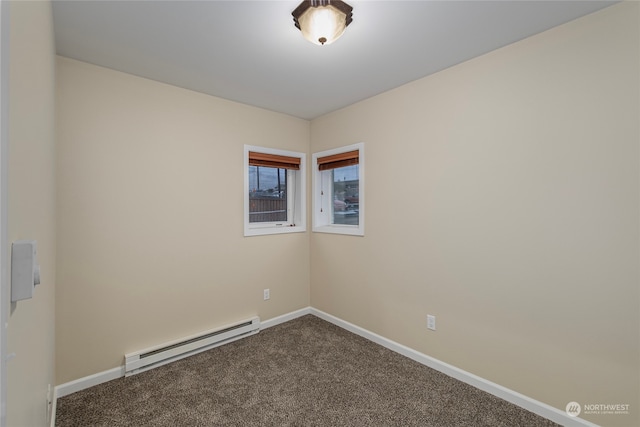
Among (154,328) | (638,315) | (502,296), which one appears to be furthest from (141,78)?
(638,315)

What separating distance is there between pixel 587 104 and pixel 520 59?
0.52 m

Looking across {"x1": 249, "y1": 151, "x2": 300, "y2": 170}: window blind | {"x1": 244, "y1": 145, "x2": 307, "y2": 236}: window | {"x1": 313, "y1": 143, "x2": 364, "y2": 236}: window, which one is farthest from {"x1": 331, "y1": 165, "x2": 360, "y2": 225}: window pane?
{"x1": 249, "y1": 151, "x2": 300, "y2": 170}: window blind

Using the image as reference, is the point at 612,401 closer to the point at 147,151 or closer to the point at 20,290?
the point at 20,290

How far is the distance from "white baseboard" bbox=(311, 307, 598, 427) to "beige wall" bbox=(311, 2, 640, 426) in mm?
45

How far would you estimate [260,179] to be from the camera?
3291 mm

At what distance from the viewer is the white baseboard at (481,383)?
5.66 ft

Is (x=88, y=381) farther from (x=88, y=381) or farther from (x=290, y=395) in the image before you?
(x=290, y=395)

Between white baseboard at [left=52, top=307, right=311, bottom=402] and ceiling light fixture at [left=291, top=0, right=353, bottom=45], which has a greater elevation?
ceiling light fixture at [left=291, top=0, right=353, bottom=45]

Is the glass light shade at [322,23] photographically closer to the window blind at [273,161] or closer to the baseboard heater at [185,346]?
the window blind at [273,161]

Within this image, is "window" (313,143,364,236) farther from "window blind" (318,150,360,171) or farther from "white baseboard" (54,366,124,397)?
"white baseboard" (54,366,124,397)

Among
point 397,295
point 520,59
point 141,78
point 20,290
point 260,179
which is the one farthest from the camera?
point 260,179

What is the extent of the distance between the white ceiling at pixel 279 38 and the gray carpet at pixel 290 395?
248cm

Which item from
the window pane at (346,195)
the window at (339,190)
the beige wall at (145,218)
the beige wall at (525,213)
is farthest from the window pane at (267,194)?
the beige wall at (525,213)

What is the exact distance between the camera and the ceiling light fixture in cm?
150
